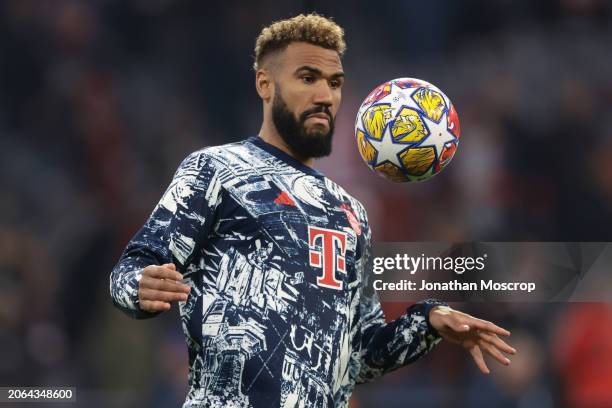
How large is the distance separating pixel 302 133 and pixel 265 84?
0.33 metres

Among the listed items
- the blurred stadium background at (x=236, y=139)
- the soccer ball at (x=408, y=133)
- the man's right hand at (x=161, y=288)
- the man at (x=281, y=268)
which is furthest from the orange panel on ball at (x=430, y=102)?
the blurred stadium background at (x=236, y=139)

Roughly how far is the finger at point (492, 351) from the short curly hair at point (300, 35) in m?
1.25

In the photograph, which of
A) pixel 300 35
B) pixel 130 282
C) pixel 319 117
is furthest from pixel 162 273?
pixel 300 35

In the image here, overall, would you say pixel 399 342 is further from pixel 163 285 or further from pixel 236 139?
pixel 236 139

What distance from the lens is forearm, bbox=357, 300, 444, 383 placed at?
3.69m

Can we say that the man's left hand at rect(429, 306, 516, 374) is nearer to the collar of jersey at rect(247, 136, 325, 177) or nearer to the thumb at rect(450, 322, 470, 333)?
the thumb at rect(450, 322, 470, 333)

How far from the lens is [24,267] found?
23.2 feet

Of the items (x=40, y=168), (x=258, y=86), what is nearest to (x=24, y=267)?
(x=40, y=168)

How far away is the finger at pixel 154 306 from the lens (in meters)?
2.92

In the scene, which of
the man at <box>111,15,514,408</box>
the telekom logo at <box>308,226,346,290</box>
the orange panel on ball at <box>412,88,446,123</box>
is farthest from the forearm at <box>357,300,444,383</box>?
the orange panel on ball at <box>412,88,446,123</box>

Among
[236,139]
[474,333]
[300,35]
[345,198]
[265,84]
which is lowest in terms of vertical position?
[474,333]

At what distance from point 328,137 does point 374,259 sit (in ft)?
8.50

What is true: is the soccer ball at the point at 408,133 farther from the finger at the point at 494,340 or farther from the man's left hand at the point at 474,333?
the finger at the point at 494,340

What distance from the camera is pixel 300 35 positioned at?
12.5ft
